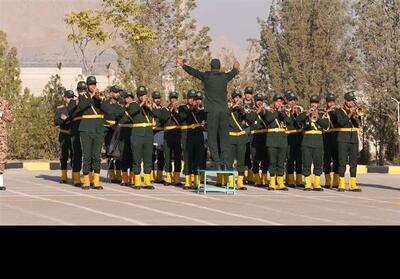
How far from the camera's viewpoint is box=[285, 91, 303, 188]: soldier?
21.5 metres

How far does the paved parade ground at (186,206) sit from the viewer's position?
44.9 feet

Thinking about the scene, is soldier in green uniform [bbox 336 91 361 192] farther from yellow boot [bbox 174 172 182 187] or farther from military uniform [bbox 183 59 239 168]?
yellow boot [bbox 174 172 182 187]

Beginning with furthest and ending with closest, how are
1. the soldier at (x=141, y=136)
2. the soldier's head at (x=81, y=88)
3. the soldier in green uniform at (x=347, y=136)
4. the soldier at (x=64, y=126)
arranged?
1. the soldier at (x=64, y=126)
2. the soldier in green uniform at (x=347, y=136)
3. the soldier at (x=141, y=136)
4. the soldier's head at (x=81, y=88)

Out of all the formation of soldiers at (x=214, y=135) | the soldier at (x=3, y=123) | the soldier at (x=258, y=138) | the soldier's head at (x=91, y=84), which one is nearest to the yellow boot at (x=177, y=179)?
the formation of soldiers at (x=214, y=135)

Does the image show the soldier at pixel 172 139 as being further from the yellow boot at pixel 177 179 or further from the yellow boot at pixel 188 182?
the yellow boot at pixel 188 182

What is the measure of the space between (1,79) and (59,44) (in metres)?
156

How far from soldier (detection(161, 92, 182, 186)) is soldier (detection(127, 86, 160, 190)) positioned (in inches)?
45.2

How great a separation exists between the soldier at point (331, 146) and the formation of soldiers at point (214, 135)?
2 cm

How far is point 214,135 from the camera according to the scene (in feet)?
63.2

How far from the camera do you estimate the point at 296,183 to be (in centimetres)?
2236

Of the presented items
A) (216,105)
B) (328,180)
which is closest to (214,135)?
(216,105)

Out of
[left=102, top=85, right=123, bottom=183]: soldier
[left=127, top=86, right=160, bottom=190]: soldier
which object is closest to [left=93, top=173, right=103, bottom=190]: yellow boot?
[left=127, top=86, right=160, bottom=190]: soldier

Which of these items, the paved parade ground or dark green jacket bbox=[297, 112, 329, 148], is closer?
the paved parade ground

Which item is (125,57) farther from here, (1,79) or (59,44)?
(59,44)
